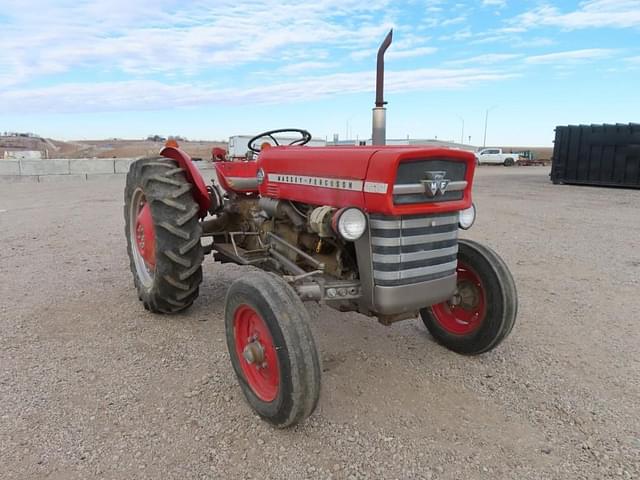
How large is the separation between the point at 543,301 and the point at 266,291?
117 inches

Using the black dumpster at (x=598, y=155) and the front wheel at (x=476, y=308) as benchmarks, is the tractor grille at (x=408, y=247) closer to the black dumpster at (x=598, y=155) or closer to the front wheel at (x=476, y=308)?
the front wheel at (x=476, y=308)

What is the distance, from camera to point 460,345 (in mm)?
3307

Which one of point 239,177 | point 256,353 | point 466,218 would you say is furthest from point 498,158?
point 256,353

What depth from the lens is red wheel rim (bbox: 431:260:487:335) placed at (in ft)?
10.7

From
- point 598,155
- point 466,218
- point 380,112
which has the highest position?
point 380,112

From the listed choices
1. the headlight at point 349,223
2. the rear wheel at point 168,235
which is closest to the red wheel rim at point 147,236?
the rear wheel at point 168,235

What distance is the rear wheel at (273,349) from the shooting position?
2.28 metres

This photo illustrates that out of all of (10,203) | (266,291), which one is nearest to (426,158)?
(266,291)

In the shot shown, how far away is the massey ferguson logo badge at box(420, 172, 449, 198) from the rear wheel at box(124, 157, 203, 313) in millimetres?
1746

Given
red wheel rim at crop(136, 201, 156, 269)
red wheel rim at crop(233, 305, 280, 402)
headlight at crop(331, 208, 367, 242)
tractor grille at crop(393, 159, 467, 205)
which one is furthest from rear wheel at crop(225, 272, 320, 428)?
red wheel rim at crop(136, 201, 156, 269)

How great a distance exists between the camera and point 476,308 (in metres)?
3.30

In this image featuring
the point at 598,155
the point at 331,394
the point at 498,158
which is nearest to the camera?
the point at 331,394

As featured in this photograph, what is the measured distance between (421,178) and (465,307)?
1158 millimetres

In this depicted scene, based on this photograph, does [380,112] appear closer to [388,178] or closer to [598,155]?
[388,178]
